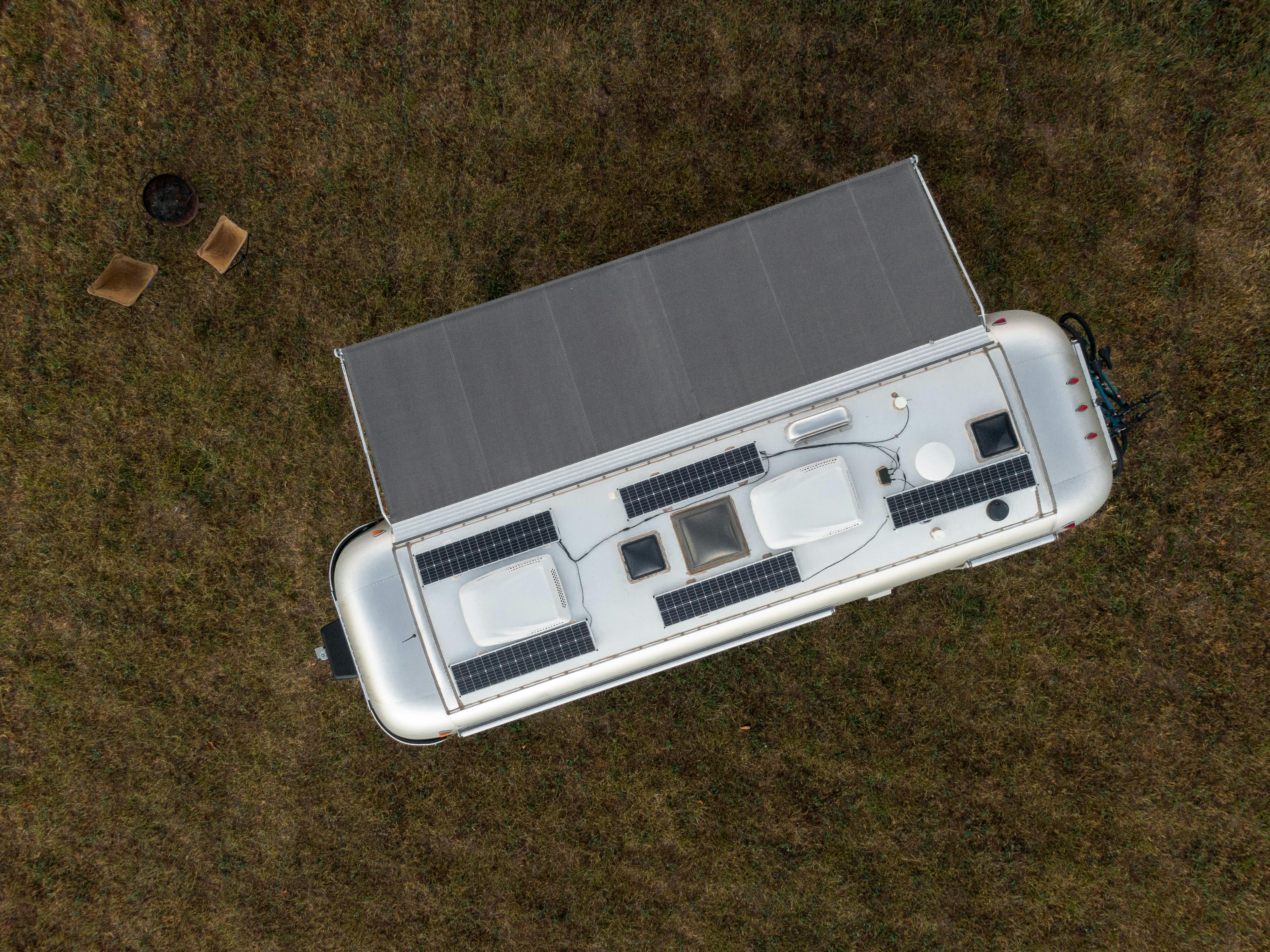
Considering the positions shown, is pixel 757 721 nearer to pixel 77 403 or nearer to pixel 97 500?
pixel 97 500

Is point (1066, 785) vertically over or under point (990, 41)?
under

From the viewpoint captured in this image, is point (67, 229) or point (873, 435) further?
point (67, 229)

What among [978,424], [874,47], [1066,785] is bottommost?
[1066,785]

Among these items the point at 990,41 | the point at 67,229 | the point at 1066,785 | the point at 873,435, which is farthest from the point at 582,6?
the point at 1066,785

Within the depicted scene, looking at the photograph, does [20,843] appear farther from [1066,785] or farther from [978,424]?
[1066,785]

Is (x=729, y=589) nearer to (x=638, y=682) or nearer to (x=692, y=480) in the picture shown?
(x=692, y=480)

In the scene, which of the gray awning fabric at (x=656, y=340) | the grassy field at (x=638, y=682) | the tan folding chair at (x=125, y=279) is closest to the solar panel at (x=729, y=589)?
the gray awning fabric at (x=656, y=340)

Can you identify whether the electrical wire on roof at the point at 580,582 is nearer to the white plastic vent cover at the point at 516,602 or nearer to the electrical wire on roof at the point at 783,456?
the electrical wire on roof at the point at 783,456
